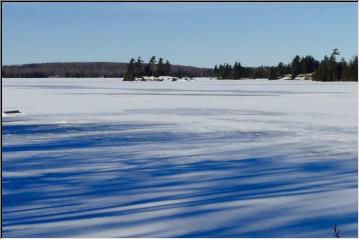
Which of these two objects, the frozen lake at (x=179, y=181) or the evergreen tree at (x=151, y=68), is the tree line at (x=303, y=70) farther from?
the frozen lake at (x=179, y=181)

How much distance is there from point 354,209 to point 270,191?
0.74 meters

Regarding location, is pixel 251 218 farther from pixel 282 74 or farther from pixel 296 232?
pixel 282 74

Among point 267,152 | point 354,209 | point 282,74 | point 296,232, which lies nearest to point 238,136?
point 267,152

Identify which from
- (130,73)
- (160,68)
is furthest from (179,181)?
(160,68)

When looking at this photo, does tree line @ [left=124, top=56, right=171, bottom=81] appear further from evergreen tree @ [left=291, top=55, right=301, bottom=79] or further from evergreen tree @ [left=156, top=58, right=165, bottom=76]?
evergreen tree @ [left=291, top=55, right=301, bottom=79]

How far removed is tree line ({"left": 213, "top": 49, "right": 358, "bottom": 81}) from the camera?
131 ft

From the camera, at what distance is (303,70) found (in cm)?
4750

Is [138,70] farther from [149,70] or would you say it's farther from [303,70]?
[303,70]

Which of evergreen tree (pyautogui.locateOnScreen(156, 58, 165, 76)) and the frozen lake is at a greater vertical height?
evergreen tree (pyautogui.locateOnScreen(156, 58, 165, 76))

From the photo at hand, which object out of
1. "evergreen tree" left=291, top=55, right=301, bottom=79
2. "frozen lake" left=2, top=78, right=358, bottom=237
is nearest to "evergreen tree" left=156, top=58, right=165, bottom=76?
"evergreen tree" left=291, top=55, right=301, bottom=79

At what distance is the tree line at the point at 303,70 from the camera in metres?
39.8

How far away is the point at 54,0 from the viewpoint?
4.43 m

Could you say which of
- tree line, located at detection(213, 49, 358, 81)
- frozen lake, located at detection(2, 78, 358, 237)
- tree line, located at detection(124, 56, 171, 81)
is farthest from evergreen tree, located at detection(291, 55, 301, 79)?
frozen lake, located at detection(2, 78, 358, 237)

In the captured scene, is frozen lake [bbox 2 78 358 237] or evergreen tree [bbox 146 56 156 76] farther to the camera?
evergreen tree [bbox 146 56 156 76]
